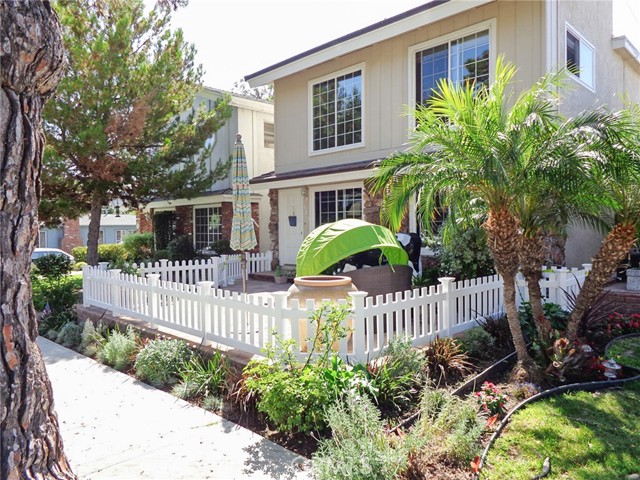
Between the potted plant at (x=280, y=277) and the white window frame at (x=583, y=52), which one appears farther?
the potted plant at (x=280, y=277)

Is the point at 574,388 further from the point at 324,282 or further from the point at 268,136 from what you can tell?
the point at 268,136

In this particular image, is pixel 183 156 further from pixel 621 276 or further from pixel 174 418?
pixel 621 276

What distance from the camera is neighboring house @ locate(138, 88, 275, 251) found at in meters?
18.0

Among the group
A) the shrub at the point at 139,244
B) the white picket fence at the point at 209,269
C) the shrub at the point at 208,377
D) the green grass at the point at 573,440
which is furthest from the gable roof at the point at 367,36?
the shrub at the point at 139,244

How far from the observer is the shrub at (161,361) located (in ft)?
18.8

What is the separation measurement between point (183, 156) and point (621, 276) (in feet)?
41.7

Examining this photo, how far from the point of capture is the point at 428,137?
17.1 feet

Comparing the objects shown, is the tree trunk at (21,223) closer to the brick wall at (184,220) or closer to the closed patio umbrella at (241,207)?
the closed patio umbrella at (241,207)

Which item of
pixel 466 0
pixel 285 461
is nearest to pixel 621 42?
pixel 466 0

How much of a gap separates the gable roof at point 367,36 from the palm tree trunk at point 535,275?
20.8 feet

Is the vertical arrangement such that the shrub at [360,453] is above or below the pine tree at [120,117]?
below

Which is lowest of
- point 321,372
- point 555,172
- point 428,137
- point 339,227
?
point 321,372

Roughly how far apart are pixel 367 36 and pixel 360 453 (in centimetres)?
1074

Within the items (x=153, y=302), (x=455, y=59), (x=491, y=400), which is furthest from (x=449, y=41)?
(x=491, y=400)
